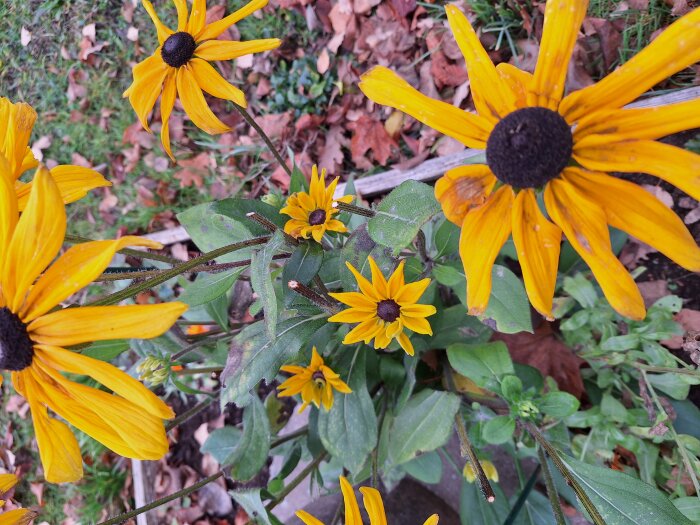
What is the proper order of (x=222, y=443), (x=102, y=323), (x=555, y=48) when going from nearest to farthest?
(x=102, y=323), (x=555, y=48), (x=222, y=443)

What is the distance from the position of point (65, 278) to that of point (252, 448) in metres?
0.83

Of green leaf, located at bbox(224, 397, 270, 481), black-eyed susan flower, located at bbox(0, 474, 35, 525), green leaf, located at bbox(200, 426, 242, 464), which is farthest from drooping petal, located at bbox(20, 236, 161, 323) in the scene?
green leaf, located at bbox(200, 426, 242, 464)

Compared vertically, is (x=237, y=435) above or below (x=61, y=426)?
below

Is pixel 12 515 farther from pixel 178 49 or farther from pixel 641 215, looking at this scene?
pixel 641 215

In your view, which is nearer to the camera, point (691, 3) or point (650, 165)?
point (650, 165)

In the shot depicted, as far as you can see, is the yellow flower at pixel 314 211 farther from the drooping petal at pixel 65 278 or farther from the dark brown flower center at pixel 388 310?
the drooping petal at pixel 65 278

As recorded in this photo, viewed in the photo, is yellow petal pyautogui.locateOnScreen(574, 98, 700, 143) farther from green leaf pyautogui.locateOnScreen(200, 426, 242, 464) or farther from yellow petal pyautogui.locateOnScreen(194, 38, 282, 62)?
green leaf pyautogui.locateOnScreen(200, 426, 242, 464)

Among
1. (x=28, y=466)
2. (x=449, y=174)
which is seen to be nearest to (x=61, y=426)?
(x=449, y=174)

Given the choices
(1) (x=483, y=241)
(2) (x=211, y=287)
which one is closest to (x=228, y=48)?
(2) (x=211, y=287)

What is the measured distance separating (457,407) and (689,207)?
1.06 metres

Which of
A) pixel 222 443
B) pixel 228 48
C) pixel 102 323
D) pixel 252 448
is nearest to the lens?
pixel 102 323

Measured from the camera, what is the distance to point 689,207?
5.67 feet

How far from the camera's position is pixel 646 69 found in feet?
2.57

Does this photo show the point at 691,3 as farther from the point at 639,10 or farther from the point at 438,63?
the point at 438,63
